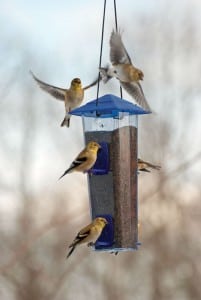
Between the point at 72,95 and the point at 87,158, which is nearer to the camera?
the point at 87,158

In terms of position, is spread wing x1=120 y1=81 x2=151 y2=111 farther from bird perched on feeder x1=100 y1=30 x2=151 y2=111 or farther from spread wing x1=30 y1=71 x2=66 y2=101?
spread wing x1=30 y1=71 x2=66 y2=101

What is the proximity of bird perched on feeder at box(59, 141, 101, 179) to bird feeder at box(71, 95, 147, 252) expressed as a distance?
89 mm

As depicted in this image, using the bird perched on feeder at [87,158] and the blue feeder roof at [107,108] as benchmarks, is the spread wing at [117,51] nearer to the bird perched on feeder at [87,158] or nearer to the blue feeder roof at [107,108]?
the blue feeder roof at [107,108]

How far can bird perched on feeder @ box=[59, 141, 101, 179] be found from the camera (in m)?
2.73

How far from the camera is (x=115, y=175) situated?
9.43ft

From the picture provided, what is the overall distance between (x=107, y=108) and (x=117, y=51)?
18 centimetres

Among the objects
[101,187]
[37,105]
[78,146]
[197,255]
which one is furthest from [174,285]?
[101,187]

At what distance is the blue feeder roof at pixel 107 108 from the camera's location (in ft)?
8.96

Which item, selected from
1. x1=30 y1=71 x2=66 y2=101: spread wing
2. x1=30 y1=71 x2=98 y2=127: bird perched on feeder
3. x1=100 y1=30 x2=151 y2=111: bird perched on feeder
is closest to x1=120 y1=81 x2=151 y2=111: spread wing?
x1=100 y1=30 x2=151 y2=111: bird perched on feeder

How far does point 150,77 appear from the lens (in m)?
6.34

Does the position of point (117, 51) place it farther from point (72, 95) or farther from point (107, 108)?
point (72, 95)

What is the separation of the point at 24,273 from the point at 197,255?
1.24 meters

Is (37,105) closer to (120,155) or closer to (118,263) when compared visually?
(118,263)

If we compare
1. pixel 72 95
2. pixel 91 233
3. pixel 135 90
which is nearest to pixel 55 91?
pixel 72 95
